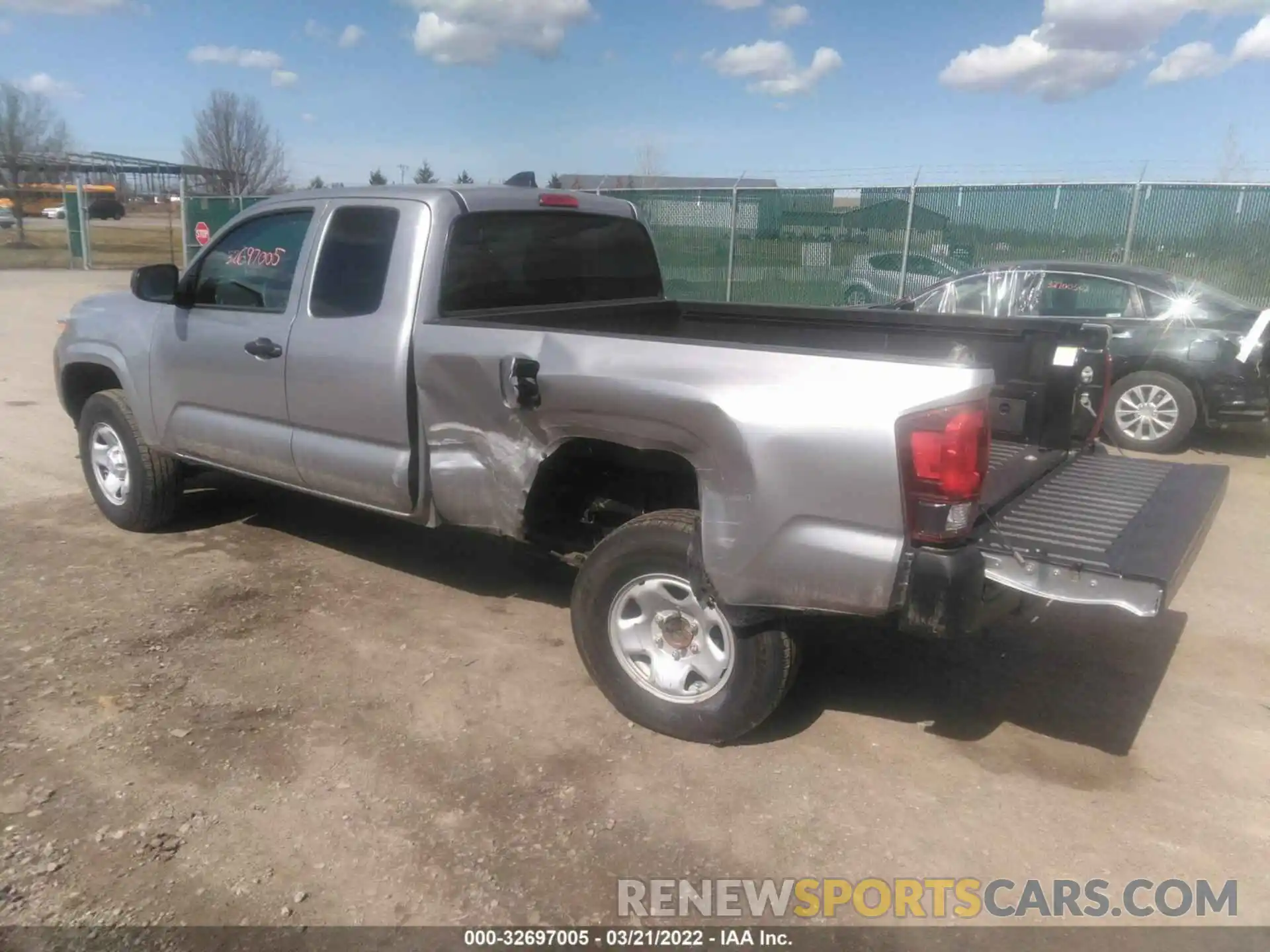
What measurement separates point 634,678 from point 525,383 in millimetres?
1176

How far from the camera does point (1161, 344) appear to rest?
8547mm

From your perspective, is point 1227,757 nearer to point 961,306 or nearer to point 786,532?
point 786,532

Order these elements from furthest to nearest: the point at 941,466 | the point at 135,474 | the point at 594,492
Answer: the point at 135,474 → the point at 594,492 → the point at 941,466

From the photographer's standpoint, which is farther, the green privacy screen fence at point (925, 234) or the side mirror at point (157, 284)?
the green privacy screen fence at point (925, 234)

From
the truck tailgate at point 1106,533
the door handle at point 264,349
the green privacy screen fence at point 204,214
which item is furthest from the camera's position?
the green privacy screen fence at point 204,214

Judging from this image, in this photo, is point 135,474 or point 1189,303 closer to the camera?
point 135,474

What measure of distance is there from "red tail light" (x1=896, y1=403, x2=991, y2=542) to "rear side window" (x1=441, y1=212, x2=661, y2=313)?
2.11 metres

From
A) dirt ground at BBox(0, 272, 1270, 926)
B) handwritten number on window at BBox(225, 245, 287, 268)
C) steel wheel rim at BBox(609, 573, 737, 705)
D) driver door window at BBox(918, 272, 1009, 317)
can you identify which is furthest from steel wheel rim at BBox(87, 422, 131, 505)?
driver door window at BBox(918, 272, 1009, 317)

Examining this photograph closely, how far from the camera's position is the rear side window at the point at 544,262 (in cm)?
430

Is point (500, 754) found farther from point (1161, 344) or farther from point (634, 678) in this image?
point (1161, 344)

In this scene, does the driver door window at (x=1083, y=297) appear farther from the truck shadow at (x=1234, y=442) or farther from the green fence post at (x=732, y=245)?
the green fence post at (x=732, y=245)

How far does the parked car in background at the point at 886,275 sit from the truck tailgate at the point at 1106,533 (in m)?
10.1

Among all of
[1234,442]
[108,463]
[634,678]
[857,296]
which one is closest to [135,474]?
[108,463]

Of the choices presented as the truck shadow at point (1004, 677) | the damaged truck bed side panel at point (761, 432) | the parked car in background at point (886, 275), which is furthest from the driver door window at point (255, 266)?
the parked car in background at point (886, 275)
